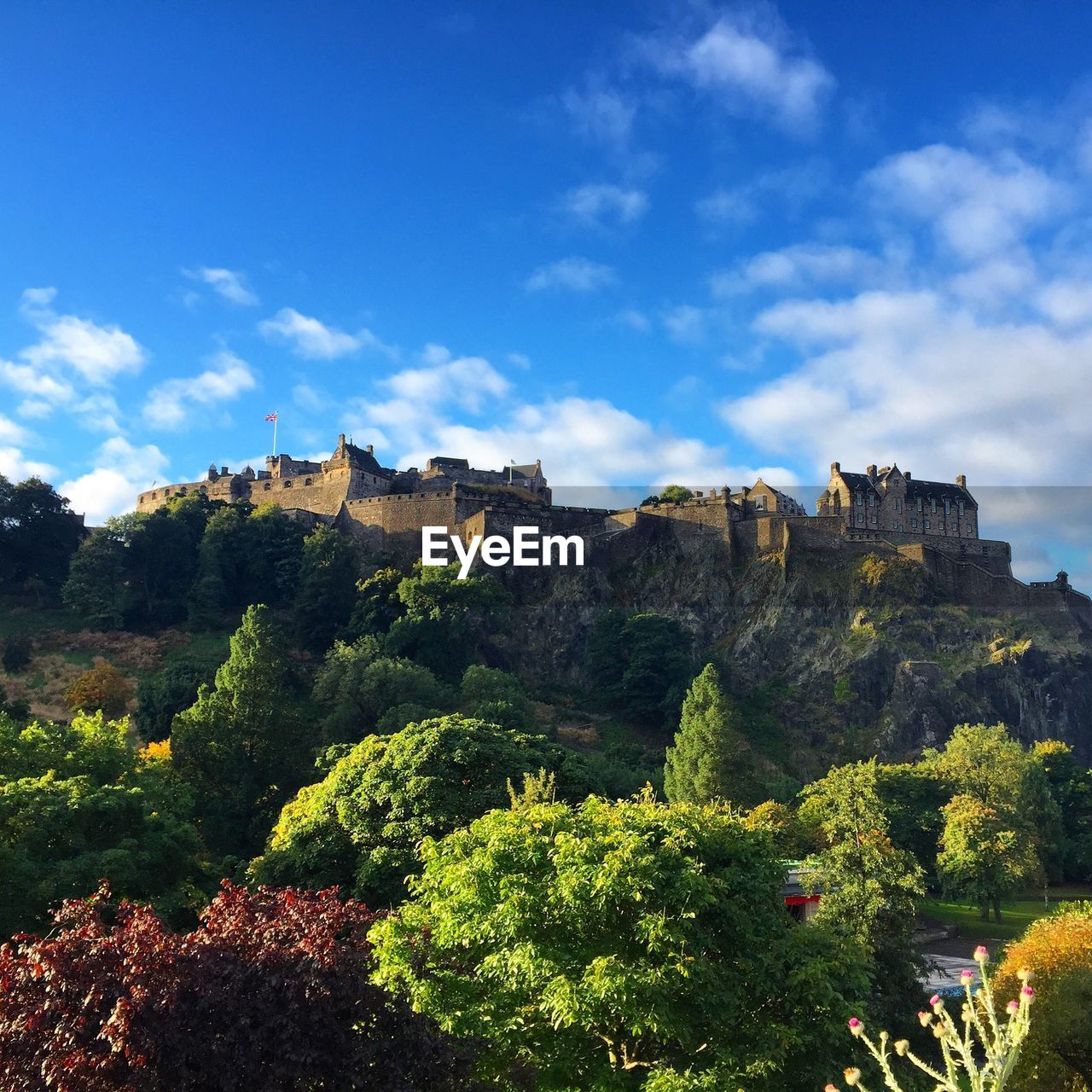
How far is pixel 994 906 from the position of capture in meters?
42.1

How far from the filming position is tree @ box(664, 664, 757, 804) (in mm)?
46781

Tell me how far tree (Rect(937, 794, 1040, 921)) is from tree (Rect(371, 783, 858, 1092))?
27244mm

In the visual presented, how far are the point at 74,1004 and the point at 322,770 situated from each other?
95.3 feet

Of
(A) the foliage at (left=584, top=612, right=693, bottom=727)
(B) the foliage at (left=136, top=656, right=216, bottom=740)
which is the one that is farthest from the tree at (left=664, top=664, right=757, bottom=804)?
(B) the foliage at (left=136, top=656, right=216, bottom=740)

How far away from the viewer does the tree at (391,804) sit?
25.8m

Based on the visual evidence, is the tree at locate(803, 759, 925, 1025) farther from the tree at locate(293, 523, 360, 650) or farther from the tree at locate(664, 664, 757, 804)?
the tree at locate(293, 523, 360, 650)

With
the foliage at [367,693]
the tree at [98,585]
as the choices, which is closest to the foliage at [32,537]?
the tree at [98,585]

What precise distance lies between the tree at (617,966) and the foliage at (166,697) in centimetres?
3514

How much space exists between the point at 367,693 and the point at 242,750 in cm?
885

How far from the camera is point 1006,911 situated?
46.5m

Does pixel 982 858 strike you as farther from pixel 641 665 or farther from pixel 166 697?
pixel 166 697

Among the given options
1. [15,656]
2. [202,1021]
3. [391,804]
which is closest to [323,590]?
[15,656]

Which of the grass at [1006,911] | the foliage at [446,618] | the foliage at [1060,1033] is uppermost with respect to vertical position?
the foliage at [446,618]

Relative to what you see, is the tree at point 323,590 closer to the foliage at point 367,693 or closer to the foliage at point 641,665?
the foliage at point 367,693
